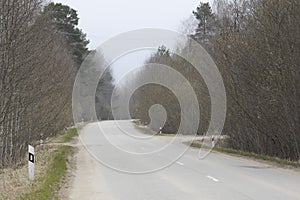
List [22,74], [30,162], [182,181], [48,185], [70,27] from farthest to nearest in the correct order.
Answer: [70,27]
[22,74]
[182,181]
[30,162]
[48,185]

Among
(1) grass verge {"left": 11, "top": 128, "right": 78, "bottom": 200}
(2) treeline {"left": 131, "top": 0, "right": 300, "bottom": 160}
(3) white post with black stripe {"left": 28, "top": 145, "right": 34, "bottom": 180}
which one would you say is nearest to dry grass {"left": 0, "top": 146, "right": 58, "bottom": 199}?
(1) grass verge {"left": 11, "top": 128, "right": 78, "bottom": 200}

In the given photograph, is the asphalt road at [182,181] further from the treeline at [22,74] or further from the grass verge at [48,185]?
Result: the treeline at [22,74]

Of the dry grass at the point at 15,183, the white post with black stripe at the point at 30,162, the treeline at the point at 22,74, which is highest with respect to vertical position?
the treeline at the point at 22,74

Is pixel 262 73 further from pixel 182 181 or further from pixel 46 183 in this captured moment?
pixel 46 183

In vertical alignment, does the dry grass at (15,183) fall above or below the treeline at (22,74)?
below

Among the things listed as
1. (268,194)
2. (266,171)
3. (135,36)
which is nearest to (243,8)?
(135,36)

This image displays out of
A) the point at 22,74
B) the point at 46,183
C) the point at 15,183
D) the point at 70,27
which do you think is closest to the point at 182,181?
the point at 46,183

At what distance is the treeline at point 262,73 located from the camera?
22781 mm

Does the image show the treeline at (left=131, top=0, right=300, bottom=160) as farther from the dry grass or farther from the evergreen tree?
the evergreen tree

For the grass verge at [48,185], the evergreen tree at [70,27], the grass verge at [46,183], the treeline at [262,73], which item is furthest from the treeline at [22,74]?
the evergreen tree at [70,27]

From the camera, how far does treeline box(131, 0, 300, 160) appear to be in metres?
22.8

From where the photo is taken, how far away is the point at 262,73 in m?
24.5

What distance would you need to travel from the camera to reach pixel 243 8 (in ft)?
92.9

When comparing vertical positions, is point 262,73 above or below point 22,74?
above
